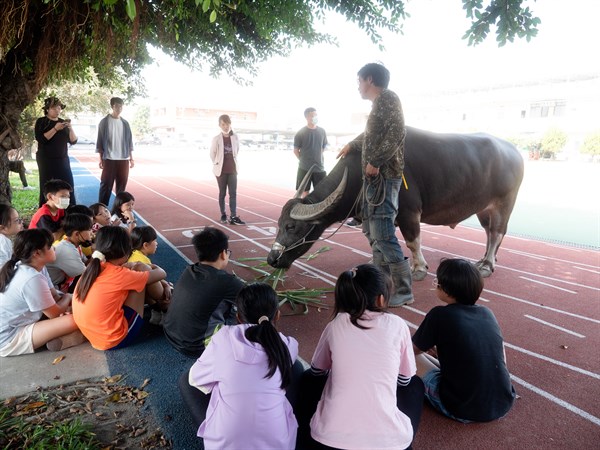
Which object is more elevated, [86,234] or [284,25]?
[284,25]

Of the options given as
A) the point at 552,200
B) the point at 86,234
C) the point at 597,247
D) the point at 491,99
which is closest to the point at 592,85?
the point at 491,99

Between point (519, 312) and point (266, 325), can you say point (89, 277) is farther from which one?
point (519, 312)

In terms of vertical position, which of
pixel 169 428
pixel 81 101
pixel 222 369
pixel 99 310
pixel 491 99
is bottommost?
pixel 169 428

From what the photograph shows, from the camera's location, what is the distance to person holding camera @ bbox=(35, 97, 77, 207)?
644 centimetres

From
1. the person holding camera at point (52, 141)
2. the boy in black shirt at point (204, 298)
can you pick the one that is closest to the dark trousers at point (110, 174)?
the person holding camera at point (52, 141)

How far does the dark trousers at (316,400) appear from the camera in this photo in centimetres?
244

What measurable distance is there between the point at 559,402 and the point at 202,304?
2.76 m

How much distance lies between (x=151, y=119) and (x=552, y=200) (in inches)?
3023

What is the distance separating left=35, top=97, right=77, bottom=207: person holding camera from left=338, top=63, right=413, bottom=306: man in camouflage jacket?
Answer: 16.4 feet

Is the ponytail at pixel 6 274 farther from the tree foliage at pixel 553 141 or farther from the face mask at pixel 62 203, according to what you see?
the tree foliage at pixel 553 141

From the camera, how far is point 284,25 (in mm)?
6590

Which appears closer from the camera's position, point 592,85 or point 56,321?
point 56,321

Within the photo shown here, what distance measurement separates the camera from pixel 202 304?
311 centimetres

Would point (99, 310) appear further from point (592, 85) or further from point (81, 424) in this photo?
point (592, 85)
